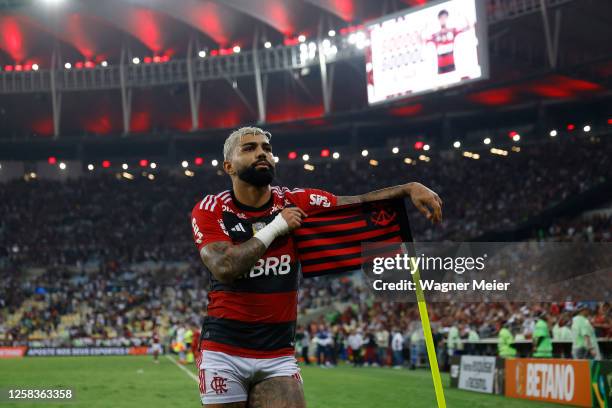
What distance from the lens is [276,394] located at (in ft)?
16.2

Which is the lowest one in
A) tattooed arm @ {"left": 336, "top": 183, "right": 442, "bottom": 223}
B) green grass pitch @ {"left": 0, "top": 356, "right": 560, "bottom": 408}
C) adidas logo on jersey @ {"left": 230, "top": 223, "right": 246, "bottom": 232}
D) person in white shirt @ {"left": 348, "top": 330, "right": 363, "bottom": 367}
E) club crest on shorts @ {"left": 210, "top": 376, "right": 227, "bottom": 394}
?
green grass pitch @ {"left": 0, "top": 356, "right": 560, "bottom": 408}

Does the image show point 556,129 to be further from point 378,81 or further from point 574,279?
point 574,279

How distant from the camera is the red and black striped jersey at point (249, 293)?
4.96m

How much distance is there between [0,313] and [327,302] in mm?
18453

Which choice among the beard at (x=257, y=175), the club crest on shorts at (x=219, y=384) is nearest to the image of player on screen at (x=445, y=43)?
the beard at (x=257, y=175)

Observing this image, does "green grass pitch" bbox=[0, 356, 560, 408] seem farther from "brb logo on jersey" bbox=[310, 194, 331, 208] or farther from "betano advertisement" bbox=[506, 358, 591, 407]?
"brb logo on jersey" bbox=[310, 194, 331, 208]

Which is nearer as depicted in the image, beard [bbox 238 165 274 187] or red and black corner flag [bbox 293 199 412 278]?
beard [bbox 238 165 274 187]

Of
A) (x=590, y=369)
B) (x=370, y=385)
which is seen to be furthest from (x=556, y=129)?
(x=590, y=369)

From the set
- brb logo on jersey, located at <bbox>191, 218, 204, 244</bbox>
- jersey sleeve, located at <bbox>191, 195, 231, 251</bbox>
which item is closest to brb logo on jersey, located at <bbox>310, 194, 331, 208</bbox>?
jersey sleeve, located at <bbox>191, 195, 231, 251</bbox>

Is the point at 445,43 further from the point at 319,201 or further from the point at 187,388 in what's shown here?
the point at 319,201

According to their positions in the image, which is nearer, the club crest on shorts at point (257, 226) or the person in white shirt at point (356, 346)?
the club crest on shorts at point (257, 226)

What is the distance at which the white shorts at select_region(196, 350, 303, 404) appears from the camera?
4883 millimetres

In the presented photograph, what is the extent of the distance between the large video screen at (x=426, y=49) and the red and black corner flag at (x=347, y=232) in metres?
31.5

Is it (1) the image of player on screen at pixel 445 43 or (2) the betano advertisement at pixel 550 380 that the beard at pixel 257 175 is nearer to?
(2) the betano advertisement at pixel 550 380
